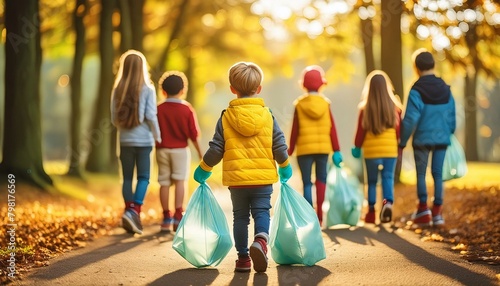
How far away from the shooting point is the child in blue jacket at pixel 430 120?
10219mm

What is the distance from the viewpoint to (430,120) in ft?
33.6

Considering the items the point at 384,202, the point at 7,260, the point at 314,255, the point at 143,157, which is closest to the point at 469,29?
the point at 384,202

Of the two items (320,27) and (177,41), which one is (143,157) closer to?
(320,27)

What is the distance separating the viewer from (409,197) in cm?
1467

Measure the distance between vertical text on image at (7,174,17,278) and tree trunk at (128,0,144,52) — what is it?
25.6 ft

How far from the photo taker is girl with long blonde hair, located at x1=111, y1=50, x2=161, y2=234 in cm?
957

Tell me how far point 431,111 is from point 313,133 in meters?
1.62

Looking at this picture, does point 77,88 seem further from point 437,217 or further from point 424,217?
point 437,217

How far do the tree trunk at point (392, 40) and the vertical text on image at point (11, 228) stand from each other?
7776 mm

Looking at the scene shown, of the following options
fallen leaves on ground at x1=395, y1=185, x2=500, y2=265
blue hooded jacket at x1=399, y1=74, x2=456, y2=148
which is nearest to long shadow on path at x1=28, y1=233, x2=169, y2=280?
fallen leaves on ground at x1=395, y1=185, x2=500, y2=265

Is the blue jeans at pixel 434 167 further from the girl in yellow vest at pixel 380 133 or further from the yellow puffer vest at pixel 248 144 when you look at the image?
the yellow puffer vest at pixel 248 144

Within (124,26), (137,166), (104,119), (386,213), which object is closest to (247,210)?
(137,166)

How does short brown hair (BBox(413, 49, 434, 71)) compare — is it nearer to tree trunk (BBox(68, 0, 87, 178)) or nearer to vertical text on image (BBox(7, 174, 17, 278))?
vertical text on image (BBox(7, 174, 17, 278))

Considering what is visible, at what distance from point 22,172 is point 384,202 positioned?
6.91 meters
